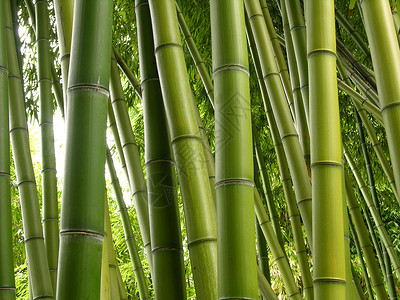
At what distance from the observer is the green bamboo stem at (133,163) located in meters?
Result: 1.47

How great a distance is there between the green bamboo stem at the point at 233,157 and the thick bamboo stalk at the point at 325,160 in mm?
198

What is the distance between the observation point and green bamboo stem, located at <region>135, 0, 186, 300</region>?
1.02 metres

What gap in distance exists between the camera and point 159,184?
109 centimetres

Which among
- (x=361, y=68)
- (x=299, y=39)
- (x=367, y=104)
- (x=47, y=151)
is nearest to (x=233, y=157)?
(x=299, y=39)

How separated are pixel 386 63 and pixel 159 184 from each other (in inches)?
20.9

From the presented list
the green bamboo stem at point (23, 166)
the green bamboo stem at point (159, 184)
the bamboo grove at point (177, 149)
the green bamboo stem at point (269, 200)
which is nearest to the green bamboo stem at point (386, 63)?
the bamboo grove at point (177, 149)

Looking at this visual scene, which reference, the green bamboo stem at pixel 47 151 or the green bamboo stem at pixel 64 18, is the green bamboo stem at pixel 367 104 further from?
the green bamboo stem at pixel 64 18

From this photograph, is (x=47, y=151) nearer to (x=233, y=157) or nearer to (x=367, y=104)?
(x=233, y=157)

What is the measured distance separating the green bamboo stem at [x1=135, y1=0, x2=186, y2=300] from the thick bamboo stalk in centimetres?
27

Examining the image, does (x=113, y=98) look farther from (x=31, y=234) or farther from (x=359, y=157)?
(x=359, y=157)

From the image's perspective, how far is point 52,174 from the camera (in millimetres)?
1649

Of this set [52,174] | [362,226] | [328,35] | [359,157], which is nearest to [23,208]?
[52,174]

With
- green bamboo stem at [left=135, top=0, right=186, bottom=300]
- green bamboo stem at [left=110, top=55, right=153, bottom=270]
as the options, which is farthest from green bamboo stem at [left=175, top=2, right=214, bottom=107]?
green bamboo stem at [left=135, top=0, right=186, bottom=300]

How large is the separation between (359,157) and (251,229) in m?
3.34
